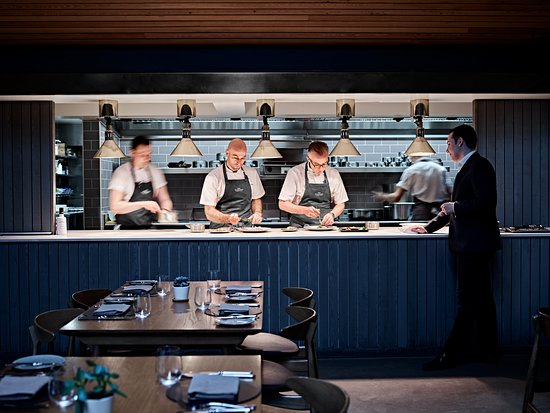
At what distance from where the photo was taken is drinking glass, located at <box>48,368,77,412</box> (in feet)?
7.31

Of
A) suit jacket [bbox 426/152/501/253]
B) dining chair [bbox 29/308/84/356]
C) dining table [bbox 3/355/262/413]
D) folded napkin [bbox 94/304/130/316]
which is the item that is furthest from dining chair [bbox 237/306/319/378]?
suit jacket [bbox 426/152/501/253]

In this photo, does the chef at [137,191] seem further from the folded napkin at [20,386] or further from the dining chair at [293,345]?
the folded napkin at [20,386]

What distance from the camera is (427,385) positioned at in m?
5.59

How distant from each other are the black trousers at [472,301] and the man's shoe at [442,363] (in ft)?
0.15

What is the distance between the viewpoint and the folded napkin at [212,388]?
2.38 meters

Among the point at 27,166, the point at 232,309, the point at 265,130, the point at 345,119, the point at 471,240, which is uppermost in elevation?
the point at 345,119

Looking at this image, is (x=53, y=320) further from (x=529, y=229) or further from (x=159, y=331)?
(x=529, y=229)

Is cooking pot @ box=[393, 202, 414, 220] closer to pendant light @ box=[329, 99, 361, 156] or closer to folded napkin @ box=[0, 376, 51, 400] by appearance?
pendant light @ box=[329, 99, 361, 156]

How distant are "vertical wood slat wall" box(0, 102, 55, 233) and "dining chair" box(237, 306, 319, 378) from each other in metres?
3.24

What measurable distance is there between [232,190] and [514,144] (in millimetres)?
3066

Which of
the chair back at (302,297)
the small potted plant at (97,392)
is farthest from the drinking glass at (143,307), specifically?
the small potted plant at (97,392)

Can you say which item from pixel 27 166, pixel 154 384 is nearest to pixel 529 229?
pixel 27 166

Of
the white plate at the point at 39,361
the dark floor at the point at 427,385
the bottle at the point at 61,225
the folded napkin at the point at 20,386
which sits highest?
the bottle at the point at 61,225

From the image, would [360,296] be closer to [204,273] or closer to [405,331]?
[405,331]
